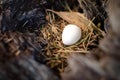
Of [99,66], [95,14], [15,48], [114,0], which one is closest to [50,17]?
[95,14]

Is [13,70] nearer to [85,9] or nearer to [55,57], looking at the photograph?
[55,57]

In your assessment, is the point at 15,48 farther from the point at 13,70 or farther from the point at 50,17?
the point at 50,17

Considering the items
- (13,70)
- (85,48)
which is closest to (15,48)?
(13,70)

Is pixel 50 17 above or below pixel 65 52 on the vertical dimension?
above

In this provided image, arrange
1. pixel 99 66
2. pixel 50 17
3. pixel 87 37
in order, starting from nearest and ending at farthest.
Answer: pixel 99 66 < pixel 87 37 < pixel 50 17

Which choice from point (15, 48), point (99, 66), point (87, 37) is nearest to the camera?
point (99, 66)

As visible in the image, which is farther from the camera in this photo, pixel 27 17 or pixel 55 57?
pixel 27 17
